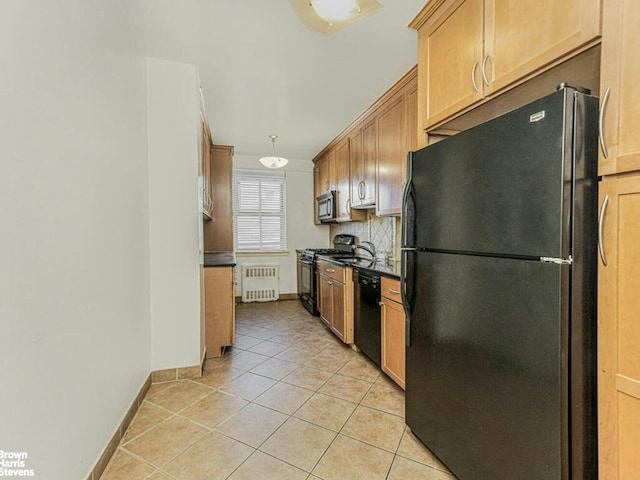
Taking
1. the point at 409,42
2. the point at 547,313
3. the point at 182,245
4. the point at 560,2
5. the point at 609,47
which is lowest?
the point at 547,313

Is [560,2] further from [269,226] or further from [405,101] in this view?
[269,226]

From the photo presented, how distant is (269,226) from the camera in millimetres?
5590

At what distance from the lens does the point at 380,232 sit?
3805 millimetres

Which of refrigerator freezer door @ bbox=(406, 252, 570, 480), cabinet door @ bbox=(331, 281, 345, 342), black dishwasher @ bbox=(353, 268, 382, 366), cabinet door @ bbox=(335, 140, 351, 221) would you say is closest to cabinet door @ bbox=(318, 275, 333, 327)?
cabinet door @ bbox=(331, 281, 345, 342)

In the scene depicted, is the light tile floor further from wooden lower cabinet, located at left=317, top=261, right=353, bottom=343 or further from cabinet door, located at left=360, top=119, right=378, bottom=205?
cabinet door, located at left=360, top=119, right=378, bottom=205

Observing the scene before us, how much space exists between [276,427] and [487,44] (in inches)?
93.0

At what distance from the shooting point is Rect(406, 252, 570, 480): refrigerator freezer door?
99 centimetres

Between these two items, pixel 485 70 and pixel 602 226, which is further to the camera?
pixel 485 70

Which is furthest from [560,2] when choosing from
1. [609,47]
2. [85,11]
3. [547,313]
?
[85,11]

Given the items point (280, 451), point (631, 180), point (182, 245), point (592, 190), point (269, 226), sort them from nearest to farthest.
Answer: point (631, 180) < point (592, 190) < point (280, 451) < point (182, 245) < point (269, 226)

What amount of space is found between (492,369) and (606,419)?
0.34 m

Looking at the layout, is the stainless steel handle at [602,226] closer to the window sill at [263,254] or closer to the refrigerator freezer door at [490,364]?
the refrigerator freezer door at [490,364]

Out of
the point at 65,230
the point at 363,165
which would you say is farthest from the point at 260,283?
the point at 65,230

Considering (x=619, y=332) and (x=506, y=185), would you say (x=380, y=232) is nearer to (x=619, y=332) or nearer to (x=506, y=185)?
(x=506, y=185)
